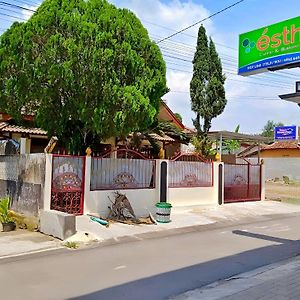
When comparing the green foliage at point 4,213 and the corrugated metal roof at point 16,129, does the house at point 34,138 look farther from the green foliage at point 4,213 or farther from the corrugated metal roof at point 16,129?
the green foliage at point 4,213

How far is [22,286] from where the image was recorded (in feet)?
20.8

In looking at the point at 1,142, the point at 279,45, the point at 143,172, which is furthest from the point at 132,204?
the point at 279,45

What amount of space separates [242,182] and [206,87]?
6235 millimetres

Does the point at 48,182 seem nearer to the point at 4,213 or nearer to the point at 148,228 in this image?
the point at 4,213

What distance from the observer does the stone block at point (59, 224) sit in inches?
399

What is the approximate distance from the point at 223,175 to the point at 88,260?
36.2 ft

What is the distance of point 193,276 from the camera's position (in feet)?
23.4

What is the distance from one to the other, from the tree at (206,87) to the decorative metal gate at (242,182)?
132 inches

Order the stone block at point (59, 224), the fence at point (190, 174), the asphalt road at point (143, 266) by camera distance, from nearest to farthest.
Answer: the asphalt road at point (143, 266)
the stone block at point (59, 224)
the fence at point (190, 174)

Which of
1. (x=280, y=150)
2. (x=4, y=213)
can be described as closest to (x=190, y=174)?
(x=4, y=213)

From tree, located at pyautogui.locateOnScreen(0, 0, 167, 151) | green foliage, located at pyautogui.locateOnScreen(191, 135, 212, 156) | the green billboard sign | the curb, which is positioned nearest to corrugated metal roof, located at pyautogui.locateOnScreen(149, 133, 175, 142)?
green foliage, located at pyautogui.locateOnScreen(191, 135, 212, 156)

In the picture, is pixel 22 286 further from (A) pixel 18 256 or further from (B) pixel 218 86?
(B) pixel 218 86

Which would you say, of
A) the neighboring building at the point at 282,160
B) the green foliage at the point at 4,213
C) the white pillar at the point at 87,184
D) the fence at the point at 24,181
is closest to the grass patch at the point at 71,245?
the fence at the point at 24,181

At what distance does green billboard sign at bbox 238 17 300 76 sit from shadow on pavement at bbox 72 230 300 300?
441 cm
